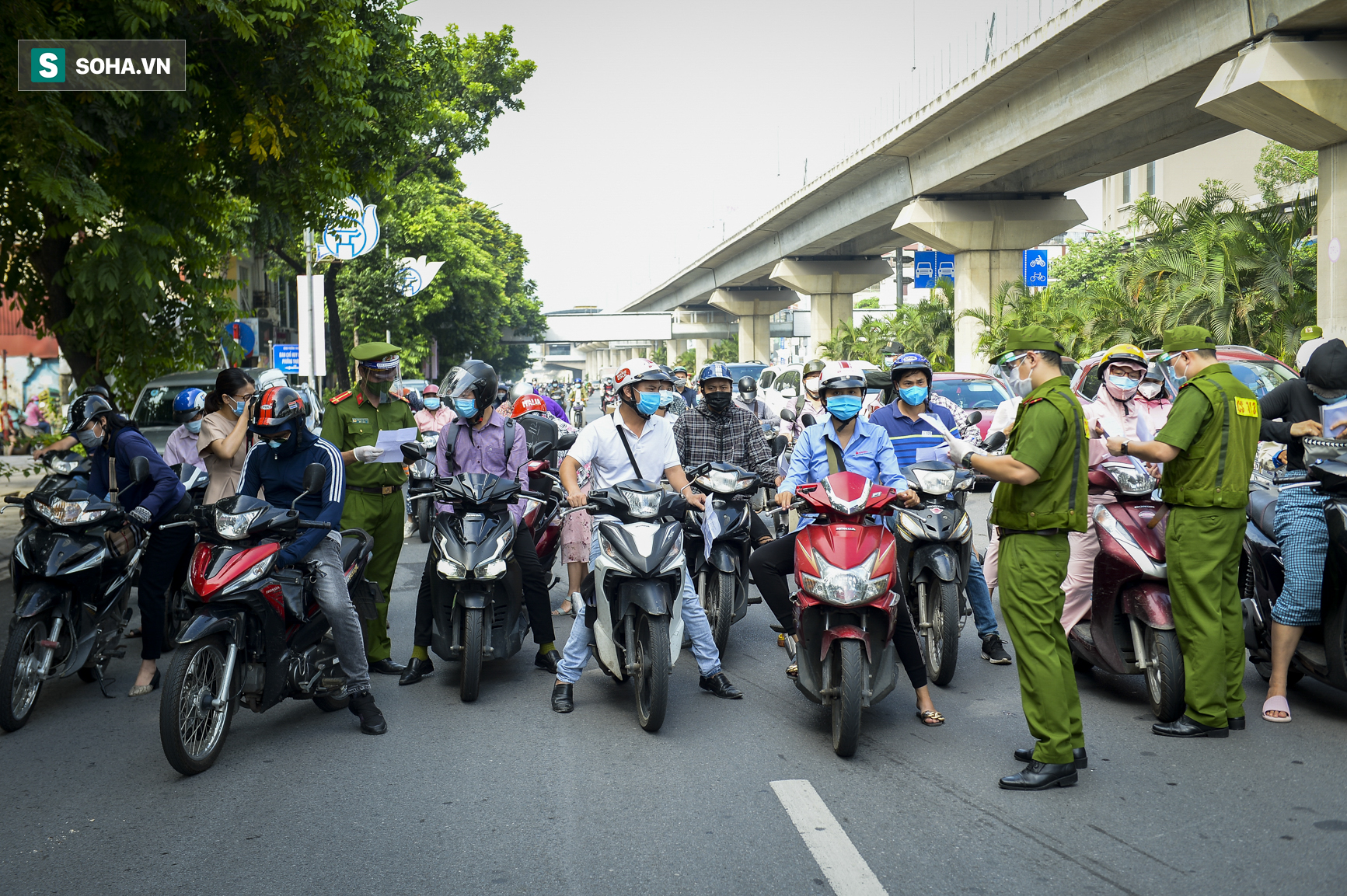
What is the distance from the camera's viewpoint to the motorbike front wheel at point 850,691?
5.45 metres

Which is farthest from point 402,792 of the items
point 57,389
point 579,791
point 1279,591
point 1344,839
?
point 57,389

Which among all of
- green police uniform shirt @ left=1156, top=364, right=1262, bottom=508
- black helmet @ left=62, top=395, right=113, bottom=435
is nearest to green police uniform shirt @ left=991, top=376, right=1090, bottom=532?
green police uniform shirt @ left=1156, top=364, right=1262, bottom=508

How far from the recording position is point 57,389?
36.9m

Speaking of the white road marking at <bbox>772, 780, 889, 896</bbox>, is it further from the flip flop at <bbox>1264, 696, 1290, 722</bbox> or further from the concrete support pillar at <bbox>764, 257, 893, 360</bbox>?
the concrete support pillar at <bbox>764, 257, 893, 360</bbox>

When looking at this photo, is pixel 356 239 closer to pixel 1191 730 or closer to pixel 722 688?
pixel 722 688

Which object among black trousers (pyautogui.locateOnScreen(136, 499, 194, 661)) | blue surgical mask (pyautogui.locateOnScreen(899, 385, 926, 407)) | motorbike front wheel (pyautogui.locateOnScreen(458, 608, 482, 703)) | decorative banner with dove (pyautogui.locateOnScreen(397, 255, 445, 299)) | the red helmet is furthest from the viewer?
decorative banner with dove (pyautogui.locateOnScreen(397, 255, 445, 299))

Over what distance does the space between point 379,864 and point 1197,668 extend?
384cm

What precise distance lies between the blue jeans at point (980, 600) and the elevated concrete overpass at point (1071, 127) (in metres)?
12.7

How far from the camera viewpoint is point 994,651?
24.9 feet

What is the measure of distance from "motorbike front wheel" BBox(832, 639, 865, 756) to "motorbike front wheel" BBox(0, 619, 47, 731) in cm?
413

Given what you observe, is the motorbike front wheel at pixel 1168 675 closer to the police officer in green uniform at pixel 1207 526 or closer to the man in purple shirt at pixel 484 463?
the police officer in green uniform at pixel 1207 526

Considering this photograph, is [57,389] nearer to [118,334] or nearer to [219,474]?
[118,334]

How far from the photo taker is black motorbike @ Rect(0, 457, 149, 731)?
6.25 meters

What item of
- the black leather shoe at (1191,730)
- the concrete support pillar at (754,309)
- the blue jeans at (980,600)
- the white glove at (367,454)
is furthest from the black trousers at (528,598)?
the concrete support pillar at (754,309)
